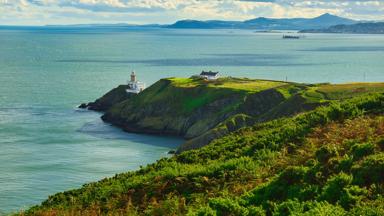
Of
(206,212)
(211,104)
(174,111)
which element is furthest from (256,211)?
(174,111)

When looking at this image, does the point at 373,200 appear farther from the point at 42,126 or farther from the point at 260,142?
the point at 42,126

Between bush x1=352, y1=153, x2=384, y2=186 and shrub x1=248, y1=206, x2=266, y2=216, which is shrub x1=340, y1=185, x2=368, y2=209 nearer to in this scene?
bush x1=352, y1=153, x2=384, y2=186

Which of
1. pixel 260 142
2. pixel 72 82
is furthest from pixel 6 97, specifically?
pixel 260 142

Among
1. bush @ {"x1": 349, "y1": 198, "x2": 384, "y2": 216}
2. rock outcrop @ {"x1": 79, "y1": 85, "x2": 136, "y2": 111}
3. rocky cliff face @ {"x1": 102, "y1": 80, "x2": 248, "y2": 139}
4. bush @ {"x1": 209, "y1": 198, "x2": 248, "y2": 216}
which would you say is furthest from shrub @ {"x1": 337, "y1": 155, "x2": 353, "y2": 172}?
rock outcrop @ {"x1": 79, "y1": 85, "x2": 136, "y2": 111}

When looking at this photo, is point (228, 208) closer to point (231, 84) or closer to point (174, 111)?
point (174, 111)

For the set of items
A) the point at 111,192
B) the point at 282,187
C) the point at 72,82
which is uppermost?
the point at 282,187
